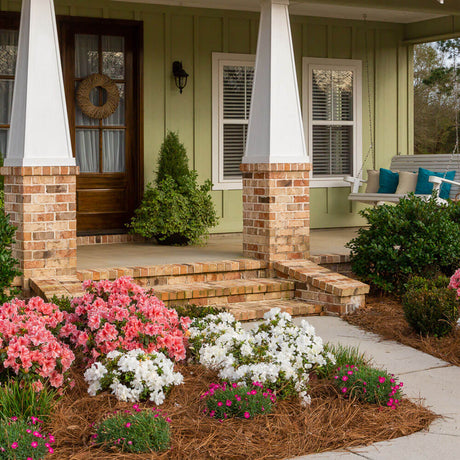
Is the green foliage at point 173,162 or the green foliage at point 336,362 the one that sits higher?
the green foliage at point 173,162

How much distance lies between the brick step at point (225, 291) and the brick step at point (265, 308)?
0.24 ft

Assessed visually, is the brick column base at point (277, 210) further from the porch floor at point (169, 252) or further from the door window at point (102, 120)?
the door window at point (102, 120)

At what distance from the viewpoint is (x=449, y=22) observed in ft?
33.2

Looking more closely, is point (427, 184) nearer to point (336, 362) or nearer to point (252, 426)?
point (336, 362)

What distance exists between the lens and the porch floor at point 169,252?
7.35 meters

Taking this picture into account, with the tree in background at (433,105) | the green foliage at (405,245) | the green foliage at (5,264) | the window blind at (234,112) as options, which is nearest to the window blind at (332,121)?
the window blind at (234,112)

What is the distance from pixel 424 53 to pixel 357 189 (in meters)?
9.32

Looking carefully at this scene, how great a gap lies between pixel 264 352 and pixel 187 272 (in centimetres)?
266

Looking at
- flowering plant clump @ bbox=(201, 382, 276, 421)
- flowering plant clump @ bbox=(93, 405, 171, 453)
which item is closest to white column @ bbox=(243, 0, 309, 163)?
flowering plant clump @ bbox=(201, 382, 276, 421)

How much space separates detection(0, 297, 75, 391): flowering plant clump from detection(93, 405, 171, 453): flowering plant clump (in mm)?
576

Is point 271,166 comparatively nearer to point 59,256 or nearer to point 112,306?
point 59,256

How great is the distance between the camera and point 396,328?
611 cm

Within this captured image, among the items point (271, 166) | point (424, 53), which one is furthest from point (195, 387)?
point (424, 53)

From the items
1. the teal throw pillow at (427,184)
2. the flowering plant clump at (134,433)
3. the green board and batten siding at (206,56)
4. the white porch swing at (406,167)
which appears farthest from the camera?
the teal throw pillow at (427,184)
